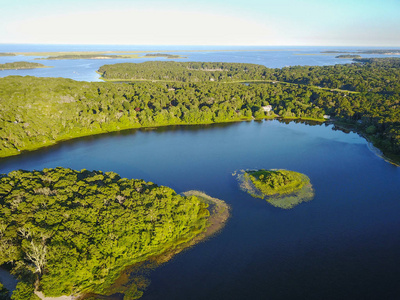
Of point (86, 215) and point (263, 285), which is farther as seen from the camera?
point (86, 215)

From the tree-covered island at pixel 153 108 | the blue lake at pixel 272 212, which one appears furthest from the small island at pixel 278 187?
the tree-covered island at pixel 153 108

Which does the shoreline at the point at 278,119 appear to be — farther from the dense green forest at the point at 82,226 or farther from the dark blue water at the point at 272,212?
the dense green forest at the point at 82,226

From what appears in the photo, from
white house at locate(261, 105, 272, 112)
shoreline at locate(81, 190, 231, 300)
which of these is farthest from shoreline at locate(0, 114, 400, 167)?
shoreline at locate(81, 190, 231, 300)

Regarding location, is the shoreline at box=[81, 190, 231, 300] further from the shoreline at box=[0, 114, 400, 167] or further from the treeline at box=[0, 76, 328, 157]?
the treeline at box=[0, 76, 328, 157]

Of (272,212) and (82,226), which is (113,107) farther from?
(272,212)

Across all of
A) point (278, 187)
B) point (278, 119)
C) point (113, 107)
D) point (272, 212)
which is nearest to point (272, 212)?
point (272, 212)

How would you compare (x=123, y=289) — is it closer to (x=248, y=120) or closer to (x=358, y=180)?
(x=358, y=180)

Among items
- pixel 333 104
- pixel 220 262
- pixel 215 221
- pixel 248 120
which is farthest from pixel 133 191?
pixel 333 104
